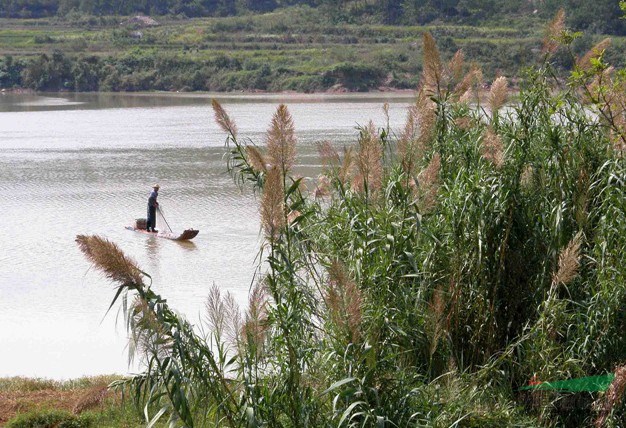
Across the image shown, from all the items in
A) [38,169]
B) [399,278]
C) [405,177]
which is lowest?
[38,169]

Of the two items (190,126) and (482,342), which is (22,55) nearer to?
(190,126)

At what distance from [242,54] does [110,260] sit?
219 feet

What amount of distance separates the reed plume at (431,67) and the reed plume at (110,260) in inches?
102

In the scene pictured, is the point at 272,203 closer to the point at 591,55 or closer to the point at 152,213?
the point at 591,55

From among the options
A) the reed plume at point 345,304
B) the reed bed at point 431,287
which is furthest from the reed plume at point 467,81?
the reed plume at point 345,304

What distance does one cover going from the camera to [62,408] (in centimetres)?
798

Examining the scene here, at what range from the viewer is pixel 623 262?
6.33 meters

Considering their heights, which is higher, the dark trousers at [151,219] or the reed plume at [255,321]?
the reed plume at [255,321]

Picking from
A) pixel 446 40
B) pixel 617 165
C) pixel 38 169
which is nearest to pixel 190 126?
pixel 38 169

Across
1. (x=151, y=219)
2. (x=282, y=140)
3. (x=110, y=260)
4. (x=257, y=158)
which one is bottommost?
(x=151, y=219)

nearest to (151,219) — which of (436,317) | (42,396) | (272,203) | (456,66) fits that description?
(42,396)

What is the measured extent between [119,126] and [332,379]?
35.7 metres

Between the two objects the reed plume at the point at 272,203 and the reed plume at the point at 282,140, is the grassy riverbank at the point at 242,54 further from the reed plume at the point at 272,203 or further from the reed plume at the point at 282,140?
the reed plume at the point at 272,203

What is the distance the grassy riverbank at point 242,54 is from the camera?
62.7m
